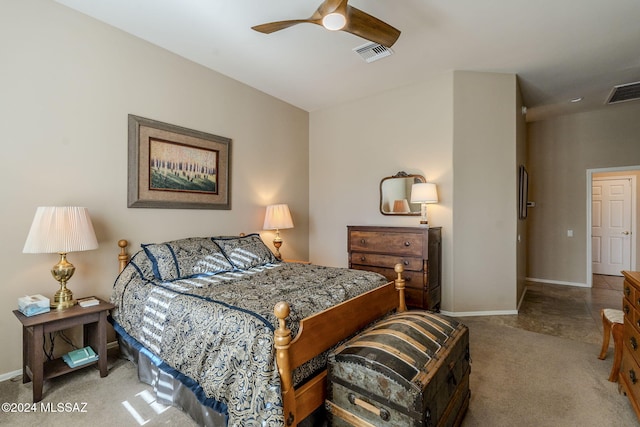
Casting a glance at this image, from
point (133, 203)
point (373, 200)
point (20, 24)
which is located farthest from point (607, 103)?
point (20, 24)

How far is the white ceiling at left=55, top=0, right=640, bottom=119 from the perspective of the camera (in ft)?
8.38

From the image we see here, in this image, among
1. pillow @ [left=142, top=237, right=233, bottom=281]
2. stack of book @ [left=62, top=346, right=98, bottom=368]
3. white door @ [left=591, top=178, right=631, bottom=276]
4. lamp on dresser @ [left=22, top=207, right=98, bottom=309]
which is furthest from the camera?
white door @ [left=591, top=178, right=631, bottom=276]

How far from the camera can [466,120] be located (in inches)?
148

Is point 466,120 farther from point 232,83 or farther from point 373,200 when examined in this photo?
point 232,83

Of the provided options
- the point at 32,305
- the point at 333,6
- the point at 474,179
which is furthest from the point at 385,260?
the point at 32,305

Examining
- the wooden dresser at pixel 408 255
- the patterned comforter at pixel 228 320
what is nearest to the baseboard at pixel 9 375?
the patterned comforter at pixel 228 320

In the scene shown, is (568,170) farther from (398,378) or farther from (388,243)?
(398,378)

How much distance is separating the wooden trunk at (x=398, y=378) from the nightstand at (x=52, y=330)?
186 cm

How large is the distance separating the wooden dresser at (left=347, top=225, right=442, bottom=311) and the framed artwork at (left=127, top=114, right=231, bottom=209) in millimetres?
1739

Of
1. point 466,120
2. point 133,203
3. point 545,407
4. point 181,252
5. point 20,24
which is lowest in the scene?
point 545,407

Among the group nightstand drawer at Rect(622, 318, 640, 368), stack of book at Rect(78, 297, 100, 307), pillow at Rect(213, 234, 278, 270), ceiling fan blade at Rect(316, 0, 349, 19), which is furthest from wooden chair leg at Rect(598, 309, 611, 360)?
stack of book at Rect(78, 297, 100, 307)

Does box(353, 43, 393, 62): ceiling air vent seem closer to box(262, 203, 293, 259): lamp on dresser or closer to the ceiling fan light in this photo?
the ceiling fan light

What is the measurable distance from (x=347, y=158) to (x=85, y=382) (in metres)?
3.88

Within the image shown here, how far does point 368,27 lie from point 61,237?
8.96 feet
